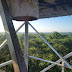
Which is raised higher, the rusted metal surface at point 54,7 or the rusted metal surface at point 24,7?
the rusted metal surface at point 24,7

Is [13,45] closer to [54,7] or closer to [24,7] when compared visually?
[24,7]

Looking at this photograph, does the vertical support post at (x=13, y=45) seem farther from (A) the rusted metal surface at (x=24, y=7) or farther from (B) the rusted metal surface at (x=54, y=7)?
(B) the rusted metal surface at (x=54, y=7)

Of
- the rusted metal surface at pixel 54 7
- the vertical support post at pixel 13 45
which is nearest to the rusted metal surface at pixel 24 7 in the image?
the rusted metal surface at pixel 54 7

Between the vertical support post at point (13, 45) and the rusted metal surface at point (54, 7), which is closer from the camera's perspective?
the vertical support post at point (13, 45)

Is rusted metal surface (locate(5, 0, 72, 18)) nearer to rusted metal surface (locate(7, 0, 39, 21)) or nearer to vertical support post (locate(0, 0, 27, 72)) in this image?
rusted metal surface (locate(7, 0, 39, 21))

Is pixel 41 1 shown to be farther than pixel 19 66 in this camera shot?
Yes

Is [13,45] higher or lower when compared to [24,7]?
lower

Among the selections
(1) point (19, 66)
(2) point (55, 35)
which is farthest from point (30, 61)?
(1) point (19, 66)

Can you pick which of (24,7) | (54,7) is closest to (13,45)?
(24,7)

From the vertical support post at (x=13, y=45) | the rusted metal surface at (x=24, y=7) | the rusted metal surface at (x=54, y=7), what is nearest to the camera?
the vertical support post at (x=13, y=45)

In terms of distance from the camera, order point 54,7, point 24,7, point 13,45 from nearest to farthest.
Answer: point 13,45 → point 24,7 → point 54,7

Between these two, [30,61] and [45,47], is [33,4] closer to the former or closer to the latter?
[30,61]
